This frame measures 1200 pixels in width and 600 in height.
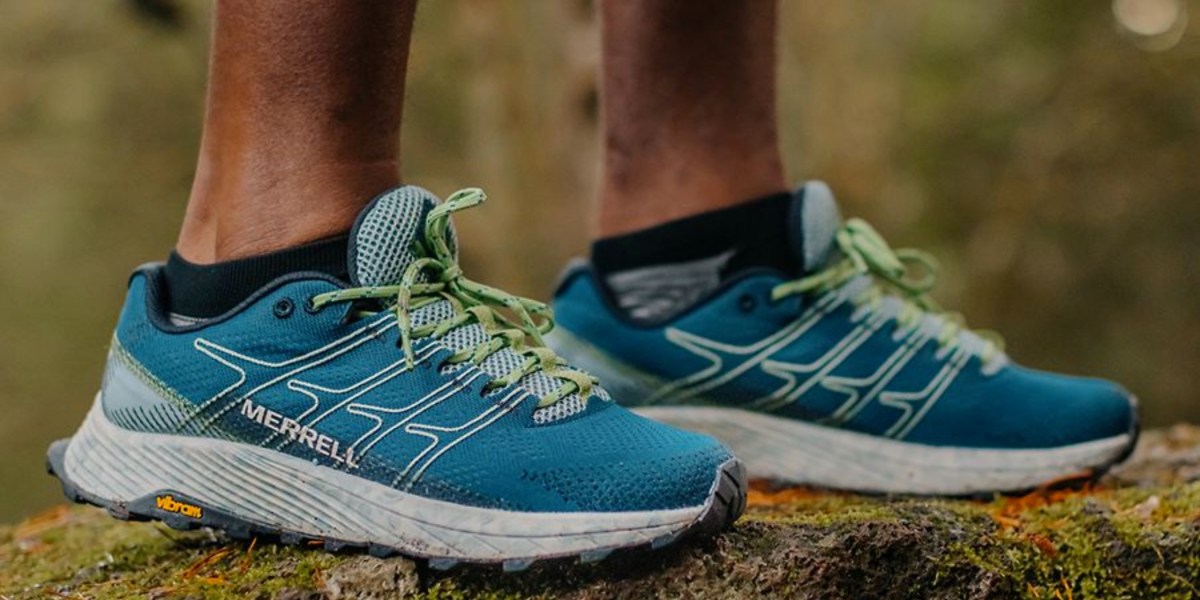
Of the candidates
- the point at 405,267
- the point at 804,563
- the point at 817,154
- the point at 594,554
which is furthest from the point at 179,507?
the point at 817,154

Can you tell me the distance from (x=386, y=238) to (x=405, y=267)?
4 centimetres

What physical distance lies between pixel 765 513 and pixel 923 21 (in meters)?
5.65

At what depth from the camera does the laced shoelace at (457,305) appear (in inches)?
49.1

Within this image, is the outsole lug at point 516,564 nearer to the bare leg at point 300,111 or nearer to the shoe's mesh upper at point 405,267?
the shoe's mesh upper at point 405,267

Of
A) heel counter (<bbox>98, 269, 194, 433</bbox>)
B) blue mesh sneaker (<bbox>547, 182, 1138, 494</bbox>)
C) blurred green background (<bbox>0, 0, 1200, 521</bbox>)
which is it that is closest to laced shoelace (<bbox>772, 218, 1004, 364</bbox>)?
blue mesh sneaker (<bbox>547, 182, 1138, 494</bbox>)

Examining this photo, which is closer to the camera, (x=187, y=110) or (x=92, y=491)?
(x=92, y=491)

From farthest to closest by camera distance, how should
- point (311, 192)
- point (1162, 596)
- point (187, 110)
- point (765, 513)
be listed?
point (187, 110) → point (765, 513) → point (1162, 596) → point (311, 192)

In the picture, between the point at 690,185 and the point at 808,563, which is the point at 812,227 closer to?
the point at 690,185

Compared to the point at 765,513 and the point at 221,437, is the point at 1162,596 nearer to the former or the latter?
the point at 765,513

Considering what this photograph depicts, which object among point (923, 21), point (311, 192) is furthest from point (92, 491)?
point (923, 21)

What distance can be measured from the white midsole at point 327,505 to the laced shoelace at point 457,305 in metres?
0.14

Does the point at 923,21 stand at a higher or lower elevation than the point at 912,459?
higher

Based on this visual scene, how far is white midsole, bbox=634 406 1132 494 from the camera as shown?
169 cm

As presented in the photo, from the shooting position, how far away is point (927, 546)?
1293mm
